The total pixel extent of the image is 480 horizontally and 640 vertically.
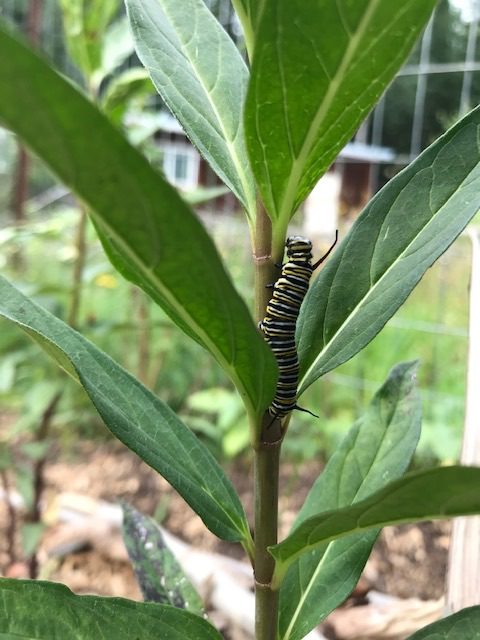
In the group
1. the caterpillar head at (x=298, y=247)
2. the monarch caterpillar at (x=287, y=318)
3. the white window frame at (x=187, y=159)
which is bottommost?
the monarch caterpillar at (x=287, y=318)

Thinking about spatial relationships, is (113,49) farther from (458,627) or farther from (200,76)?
(458,627)

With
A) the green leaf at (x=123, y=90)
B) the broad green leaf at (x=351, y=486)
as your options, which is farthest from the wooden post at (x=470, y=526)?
the green leaf at (x=123, y=90)

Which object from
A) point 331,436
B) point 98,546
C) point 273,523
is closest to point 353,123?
point 273,523

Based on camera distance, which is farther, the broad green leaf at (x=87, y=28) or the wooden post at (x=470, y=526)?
the broad green leaf at (x=87, y=28)

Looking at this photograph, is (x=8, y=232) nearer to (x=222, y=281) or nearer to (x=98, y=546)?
(x=98, y=546)

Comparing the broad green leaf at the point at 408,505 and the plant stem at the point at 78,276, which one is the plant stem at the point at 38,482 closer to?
the plant stem at the point at 78,276

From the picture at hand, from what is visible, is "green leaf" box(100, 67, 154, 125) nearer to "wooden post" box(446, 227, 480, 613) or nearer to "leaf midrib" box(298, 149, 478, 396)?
A: "wooden post" box(446, 227, 480, 613)
